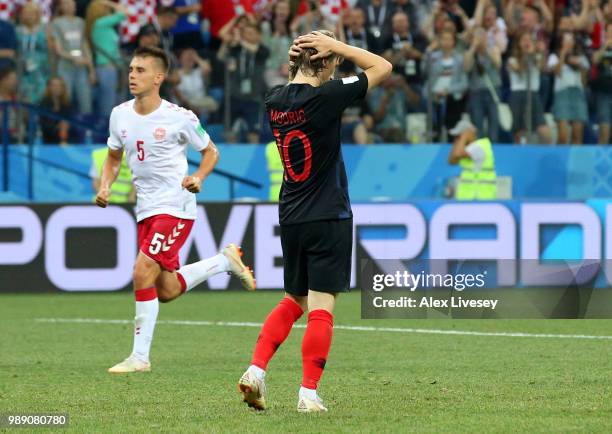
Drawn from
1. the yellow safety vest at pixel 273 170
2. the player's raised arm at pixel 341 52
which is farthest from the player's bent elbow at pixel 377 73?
the yellow safety vest at pixel 273 170

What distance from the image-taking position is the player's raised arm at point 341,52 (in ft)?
23.9

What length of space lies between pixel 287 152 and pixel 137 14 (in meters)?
12.7

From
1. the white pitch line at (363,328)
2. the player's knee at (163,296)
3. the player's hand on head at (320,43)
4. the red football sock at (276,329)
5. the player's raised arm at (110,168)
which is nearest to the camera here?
the player's hand on head at (320,43)

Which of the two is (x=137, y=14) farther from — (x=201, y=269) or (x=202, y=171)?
(x=202, y=171)

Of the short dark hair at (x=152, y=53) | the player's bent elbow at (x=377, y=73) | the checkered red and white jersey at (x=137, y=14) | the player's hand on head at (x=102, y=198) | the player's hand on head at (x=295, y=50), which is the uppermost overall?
the checkered red and white jersey at (x=137, y=14)

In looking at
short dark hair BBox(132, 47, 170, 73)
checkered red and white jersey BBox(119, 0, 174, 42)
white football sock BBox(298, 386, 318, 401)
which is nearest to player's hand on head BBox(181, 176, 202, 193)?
short dark hair BBox(132, 47, 170, 73)

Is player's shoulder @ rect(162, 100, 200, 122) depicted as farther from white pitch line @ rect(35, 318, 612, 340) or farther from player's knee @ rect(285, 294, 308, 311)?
white pitch line @ rect(35, 318, 612, 340)

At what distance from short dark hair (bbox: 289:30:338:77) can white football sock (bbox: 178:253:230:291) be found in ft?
13.0

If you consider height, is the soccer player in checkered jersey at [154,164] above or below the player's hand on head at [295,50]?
below

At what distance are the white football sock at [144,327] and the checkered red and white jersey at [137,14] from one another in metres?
9.83

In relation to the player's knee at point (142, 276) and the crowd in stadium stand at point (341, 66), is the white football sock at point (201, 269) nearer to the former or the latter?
the player's knee at point (142, 276)

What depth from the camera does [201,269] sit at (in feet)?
37.6

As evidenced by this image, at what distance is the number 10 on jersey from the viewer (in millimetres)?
7508

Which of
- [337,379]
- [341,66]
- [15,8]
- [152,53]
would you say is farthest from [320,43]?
[15,8]
